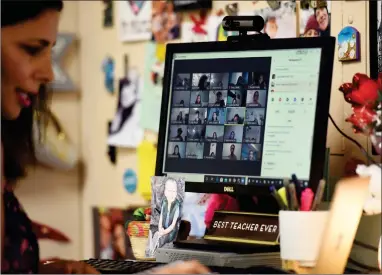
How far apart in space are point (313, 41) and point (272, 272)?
1.35 feet

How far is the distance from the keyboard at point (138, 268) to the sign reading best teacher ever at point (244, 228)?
0.33 ft

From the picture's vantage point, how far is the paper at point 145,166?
2.34m

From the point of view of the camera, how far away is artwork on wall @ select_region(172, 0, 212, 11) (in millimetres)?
2113

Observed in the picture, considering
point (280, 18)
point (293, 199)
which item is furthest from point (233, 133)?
point (280, 18)

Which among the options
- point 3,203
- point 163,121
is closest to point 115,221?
point 163,121

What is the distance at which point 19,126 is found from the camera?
1.18m

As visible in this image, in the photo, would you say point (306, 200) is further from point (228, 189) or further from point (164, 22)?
point (164, 22)

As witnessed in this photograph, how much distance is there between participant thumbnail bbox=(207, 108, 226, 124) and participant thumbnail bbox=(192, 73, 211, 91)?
46 mm

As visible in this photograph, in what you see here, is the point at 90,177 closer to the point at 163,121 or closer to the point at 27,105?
the point at 163,121

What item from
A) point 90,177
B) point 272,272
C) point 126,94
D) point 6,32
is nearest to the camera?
point 6,32

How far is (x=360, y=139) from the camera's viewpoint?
5.26ft

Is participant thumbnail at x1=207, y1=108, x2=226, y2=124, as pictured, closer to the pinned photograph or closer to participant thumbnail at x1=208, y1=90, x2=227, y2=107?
participant thumbnail at x1=208, y1=90, x2=227, y2=107

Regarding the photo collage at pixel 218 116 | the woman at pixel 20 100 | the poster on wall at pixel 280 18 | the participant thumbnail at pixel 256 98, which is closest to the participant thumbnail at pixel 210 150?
the photo collage at pixel 218 116

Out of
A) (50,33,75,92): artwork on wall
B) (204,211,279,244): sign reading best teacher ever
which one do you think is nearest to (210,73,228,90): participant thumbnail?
(204,211,279,244): sign reading best teacher ever
